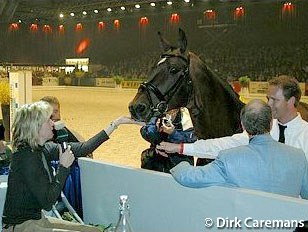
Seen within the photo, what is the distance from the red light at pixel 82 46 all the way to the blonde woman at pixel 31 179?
1204 inches

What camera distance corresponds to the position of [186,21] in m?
28.2

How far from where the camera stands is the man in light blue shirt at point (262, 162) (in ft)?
7.30

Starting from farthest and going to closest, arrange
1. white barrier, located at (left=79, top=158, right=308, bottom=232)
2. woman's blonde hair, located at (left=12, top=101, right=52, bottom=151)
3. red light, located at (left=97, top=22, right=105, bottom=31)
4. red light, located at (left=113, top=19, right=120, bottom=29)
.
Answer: red light, located at (left=97, top=22, right=105, bottom=31) < red light, located at (left=113, top=19, right=120, bottom=29) < woman's blonde hair, located at (left=12, top=101, right=52, bottom=151) < white barrier, located at (left=79, top=158, right=308, bottom=232)

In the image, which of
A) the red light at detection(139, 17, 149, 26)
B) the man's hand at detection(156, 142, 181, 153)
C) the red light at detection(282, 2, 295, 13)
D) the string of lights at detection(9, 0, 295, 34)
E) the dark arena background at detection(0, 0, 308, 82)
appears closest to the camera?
the man's hand at detection(156, 142, 181, 153)

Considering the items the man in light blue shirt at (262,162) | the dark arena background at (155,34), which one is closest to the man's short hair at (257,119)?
the man in light blue shirt at (262,162)

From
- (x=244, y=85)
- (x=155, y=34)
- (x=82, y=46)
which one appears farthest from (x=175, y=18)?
(x=244, y=85)

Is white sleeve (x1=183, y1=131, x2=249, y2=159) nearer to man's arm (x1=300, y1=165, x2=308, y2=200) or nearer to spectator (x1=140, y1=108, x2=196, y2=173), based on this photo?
spectator (x1=140, y1=108, x2=196, y2=173)

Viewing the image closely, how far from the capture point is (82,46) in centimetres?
3303

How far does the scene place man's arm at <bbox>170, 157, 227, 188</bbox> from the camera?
233 centimetres

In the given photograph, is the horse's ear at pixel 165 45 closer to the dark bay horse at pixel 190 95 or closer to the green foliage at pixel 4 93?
the dark bay horse at pixel 190 95

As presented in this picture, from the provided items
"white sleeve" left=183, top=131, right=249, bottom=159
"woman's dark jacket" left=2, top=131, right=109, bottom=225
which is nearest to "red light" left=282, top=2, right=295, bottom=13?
"white sleeve" left=183, top=131, right=249, bottom=159

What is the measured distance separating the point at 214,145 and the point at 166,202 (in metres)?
0.44

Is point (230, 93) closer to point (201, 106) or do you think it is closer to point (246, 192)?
point (201, 106)

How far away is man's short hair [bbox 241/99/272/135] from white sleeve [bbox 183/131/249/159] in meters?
0.57
